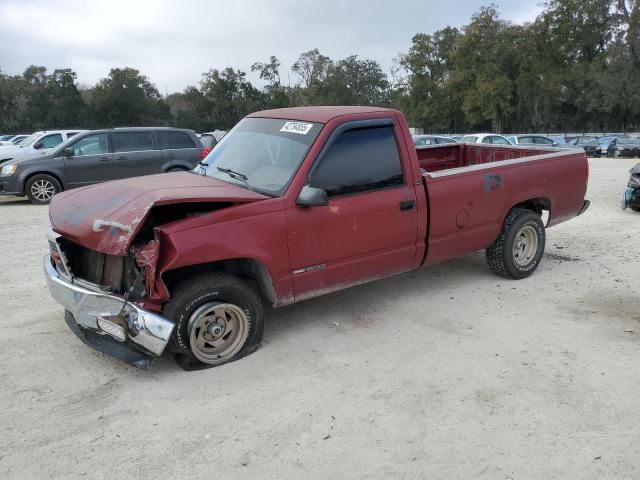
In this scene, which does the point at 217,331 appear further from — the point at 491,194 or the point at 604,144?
the point at 604,144

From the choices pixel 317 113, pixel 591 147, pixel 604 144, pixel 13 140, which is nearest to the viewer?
pixel 317 113

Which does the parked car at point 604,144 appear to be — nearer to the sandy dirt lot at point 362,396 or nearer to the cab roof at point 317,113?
the sandy dirt lot at point 362,396

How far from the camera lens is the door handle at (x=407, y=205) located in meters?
4.76

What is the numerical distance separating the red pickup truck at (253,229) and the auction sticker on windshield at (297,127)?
0.01 m

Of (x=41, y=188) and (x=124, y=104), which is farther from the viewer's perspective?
(x=124, y=104)

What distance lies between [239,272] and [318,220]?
0.77 meters

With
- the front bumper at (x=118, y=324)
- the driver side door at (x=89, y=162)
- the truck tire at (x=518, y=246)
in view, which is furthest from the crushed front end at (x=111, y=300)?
the driver side door at (x=89, y=162)

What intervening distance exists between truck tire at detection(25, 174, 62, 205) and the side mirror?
10317 mm

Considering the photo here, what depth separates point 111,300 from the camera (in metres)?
3.67

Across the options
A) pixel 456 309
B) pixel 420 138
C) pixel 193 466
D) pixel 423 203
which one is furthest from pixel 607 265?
pixel 420 138

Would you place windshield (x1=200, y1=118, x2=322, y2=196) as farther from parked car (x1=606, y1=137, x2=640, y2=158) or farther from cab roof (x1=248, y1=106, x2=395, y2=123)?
parked car (x1=606, y1=137, x2=640, y2=158)

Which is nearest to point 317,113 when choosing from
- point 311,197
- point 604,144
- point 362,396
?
point 311,197

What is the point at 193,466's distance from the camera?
294 centimetres

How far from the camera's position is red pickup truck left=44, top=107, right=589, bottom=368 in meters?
3.70
